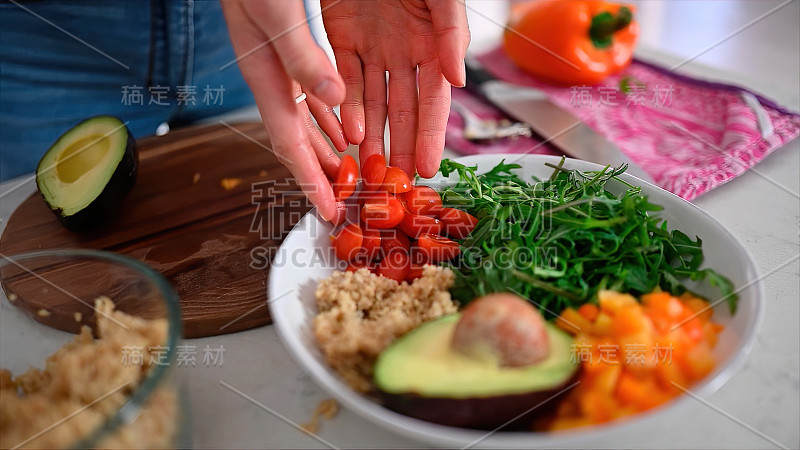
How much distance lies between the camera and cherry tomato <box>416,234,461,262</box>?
1088 millimetres

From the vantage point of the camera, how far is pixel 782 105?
1.78 metres

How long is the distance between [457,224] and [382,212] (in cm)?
15

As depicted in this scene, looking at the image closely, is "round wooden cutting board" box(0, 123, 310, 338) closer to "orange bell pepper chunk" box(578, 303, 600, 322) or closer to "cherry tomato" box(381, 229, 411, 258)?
"cherry tomato" box(381, 229, 411, 258)

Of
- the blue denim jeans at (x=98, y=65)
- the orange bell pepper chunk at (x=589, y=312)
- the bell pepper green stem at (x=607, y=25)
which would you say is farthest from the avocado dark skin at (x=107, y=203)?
the bell pepper green stem at (x=607, y=25)

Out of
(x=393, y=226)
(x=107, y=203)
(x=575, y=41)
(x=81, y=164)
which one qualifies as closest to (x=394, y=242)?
(x=393, y=226)

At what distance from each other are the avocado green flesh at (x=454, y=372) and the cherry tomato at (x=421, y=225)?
14.1 inches

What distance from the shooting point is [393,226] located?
1.17 metres

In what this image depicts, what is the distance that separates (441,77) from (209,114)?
2.85ft

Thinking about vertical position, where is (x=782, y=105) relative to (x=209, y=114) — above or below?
below

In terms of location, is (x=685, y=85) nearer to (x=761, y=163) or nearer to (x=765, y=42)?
(x=761, y=163)

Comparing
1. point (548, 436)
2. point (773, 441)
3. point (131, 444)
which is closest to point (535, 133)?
point (773, 441)

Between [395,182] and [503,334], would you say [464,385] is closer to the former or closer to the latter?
[503,334]

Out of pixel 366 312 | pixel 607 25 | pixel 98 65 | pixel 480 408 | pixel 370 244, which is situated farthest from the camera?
pixel 607 25

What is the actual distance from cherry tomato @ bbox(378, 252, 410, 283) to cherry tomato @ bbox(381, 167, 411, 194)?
0.13 meters
